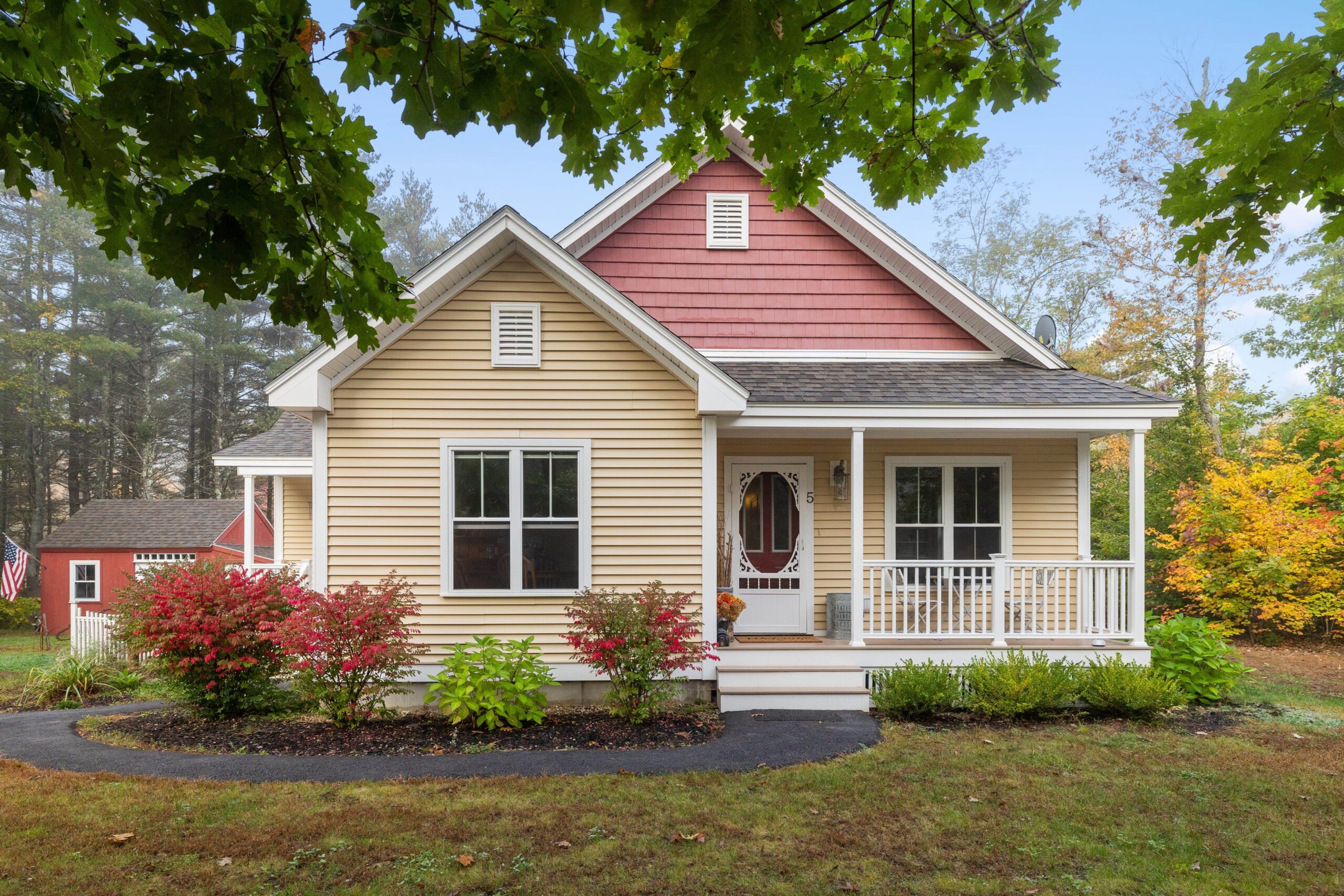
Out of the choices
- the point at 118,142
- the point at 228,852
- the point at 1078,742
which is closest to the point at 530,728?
the point at 228,852

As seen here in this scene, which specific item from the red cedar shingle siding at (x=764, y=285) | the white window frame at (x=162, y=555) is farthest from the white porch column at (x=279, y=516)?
the white window frame at (x=162, y=555)

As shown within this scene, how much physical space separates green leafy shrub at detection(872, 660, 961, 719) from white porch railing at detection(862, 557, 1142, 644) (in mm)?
572

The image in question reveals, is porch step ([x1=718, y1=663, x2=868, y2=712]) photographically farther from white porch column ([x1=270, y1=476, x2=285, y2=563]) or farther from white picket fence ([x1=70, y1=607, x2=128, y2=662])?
white picket fence ([x1=70, y1=607, x2=128, y2=662])

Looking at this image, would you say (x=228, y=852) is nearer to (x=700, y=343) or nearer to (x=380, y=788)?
(x=380, y=788)

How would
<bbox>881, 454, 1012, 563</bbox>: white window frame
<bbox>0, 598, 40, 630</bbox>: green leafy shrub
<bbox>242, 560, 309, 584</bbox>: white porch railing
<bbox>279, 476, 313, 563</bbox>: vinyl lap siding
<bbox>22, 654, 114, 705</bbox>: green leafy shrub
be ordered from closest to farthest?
<bbox>242, 560, 309, 584</bbox>: white porch railing → <bbox>22, 654, 114, 705</bbox>: green leafy shrub → <bbox>881, 454, 1012, 563</bbox>: white window frame → <bbox>279, 476, 313, 563</bbox>: vinyl lap siding → <bbox>0, 598, 40, 630</bbox>: green leafy shrub

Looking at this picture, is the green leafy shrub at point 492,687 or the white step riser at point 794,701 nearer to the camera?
the green leafy shrub at point 492,687

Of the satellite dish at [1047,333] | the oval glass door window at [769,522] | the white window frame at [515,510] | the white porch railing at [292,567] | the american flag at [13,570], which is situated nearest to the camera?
the white window frame at [515,510]

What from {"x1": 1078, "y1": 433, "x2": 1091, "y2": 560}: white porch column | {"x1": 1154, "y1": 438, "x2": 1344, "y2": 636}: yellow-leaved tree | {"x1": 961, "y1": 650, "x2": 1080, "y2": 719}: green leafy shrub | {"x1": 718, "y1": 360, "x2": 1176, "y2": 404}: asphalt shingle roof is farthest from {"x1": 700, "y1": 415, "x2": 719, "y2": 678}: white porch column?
{"x1": 1154, "y1": 438, "x2": 1344, "y2": 636}: yellow-leaved tree

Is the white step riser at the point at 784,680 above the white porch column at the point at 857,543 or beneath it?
beneath

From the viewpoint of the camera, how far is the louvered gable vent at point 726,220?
10539mm

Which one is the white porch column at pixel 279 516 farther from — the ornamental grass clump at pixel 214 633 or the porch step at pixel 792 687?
the porch step at pixel 792 687

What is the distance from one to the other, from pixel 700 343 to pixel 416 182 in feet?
90.5

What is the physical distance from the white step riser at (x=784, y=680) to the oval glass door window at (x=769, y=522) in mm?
1880

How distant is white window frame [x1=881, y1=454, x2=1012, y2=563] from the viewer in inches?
395
